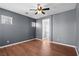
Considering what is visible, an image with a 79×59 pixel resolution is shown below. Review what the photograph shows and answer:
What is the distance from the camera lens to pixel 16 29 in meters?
3.90

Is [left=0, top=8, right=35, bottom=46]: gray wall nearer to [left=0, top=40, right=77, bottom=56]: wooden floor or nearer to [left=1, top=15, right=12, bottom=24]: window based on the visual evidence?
[left=1, top=15, right=12, bottom=24]: window

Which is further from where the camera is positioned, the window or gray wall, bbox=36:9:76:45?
gray wall, bbox=36:9:76:45

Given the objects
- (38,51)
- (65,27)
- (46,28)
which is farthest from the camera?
(46,28)

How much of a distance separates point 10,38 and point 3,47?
47cm

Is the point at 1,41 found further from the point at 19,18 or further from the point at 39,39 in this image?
the point at 39,39

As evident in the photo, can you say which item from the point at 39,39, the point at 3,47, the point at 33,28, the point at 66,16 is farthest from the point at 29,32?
the point at 66,16

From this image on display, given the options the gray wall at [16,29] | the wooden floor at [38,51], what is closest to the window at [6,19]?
the gray wall at [16,29]

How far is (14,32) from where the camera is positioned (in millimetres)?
3764

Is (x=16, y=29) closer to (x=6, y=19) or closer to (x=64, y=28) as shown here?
(x=6, y=19)

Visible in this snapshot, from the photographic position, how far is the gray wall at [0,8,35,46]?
320 cm

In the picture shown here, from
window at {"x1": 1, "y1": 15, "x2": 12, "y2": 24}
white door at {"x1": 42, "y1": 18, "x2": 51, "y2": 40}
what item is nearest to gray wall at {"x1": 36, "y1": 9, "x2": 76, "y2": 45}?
white door at {"x1": 42, "y1": 18, "x2": 51, "y2": 40}

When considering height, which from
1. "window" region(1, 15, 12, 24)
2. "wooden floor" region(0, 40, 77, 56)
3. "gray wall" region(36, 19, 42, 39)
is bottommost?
"wooden floor" region(0, 40, 77, 56)

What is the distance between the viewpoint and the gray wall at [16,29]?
3.20 m

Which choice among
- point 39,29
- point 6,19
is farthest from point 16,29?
point 39,29
